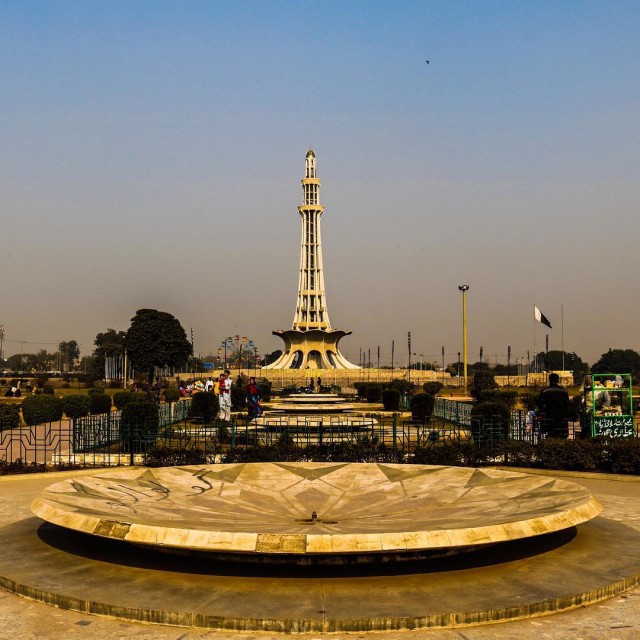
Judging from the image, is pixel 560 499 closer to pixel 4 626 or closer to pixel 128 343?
pixel 4 626

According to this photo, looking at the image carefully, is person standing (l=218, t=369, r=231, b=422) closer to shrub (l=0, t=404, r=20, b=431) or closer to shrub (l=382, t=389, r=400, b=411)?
shrub (l=0, t=404, r=20, b=431)

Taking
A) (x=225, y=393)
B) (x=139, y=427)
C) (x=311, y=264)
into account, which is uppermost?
(x=311, y=264)

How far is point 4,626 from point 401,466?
579cm

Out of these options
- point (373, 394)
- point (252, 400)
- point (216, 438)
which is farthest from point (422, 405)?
point (373, 394)

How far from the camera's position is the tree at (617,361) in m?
123

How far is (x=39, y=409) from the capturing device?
2447cm

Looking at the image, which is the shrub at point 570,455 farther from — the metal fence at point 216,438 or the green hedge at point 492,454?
the metal fence at point 216,438

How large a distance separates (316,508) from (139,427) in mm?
7733

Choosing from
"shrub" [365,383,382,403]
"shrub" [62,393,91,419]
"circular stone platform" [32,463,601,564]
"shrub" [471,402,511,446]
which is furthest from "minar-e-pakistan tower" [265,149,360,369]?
"circular stone platform" [32,463,601,564]

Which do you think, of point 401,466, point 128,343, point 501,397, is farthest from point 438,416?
point 128,343

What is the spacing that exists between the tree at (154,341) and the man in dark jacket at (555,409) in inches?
1880

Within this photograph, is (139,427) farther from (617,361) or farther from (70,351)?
(70,351)

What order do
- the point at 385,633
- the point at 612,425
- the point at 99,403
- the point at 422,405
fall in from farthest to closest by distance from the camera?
the point at 99,403
the point at 422,405
the point at 612,425
the point at 385,633

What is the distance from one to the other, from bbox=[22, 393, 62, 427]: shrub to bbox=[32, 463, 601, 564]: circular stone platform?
15.4 meters
